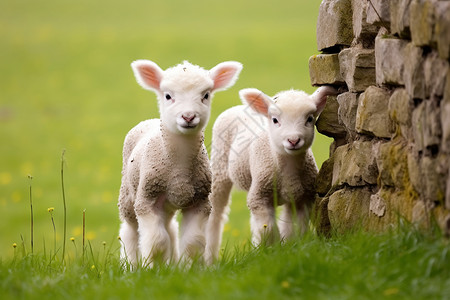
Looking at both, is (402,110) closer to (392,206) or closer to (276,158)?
(392,206)

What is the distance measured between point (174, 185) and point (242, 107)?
202cm

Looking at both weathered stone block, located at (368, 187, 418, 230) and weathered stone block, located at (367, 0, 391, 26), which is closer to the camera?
weathered stone block, located at (368, 187, 418, 230)

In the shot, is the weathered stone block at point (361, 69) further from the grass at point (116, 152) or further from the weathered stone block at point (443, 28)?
the weathered stone block at point (443, 28)

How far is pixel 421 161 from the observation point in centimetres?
445

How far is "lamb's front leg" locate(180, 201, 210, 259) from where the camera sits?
19.8 ft

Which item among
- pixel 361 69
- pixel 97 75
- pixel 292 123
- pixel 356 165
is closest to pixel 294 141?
pixel 292 123

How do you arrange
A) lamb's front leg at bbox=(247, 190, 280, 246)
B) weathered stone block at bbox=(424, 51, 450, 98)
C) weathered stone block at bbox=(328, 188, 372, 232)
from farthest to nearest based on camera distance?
lamb's front leg at bbox=(247, 190, 280, 246)
weathered stone block at bbox=(328, 188, 372, 232)
weathered stone block at bbox=(424, 51, 450, 98)

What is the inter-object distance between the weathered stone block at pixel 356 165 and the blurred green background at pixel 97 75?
6182mm

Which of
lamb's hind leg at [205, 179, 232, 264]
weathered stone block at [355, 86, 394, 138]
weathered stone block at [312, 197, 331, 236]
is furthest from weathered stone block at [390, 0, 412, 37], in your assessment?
lamb's hind leg at [205, 179, 232, 264]

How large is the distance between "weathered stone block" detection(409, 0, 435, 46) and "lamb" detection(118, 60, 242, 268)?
1990 mm

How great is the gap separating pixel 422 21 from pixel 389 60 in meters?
0.75

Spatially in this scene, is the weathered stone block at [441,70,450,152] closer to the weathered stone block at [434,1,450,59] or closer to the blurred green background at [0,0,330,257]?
the weathered stone block at [434,1,450,59]

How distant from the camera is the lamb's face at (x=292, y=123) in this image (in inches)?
241

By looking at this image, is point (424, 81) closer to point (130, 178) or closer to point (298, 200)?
point (298, 200)
